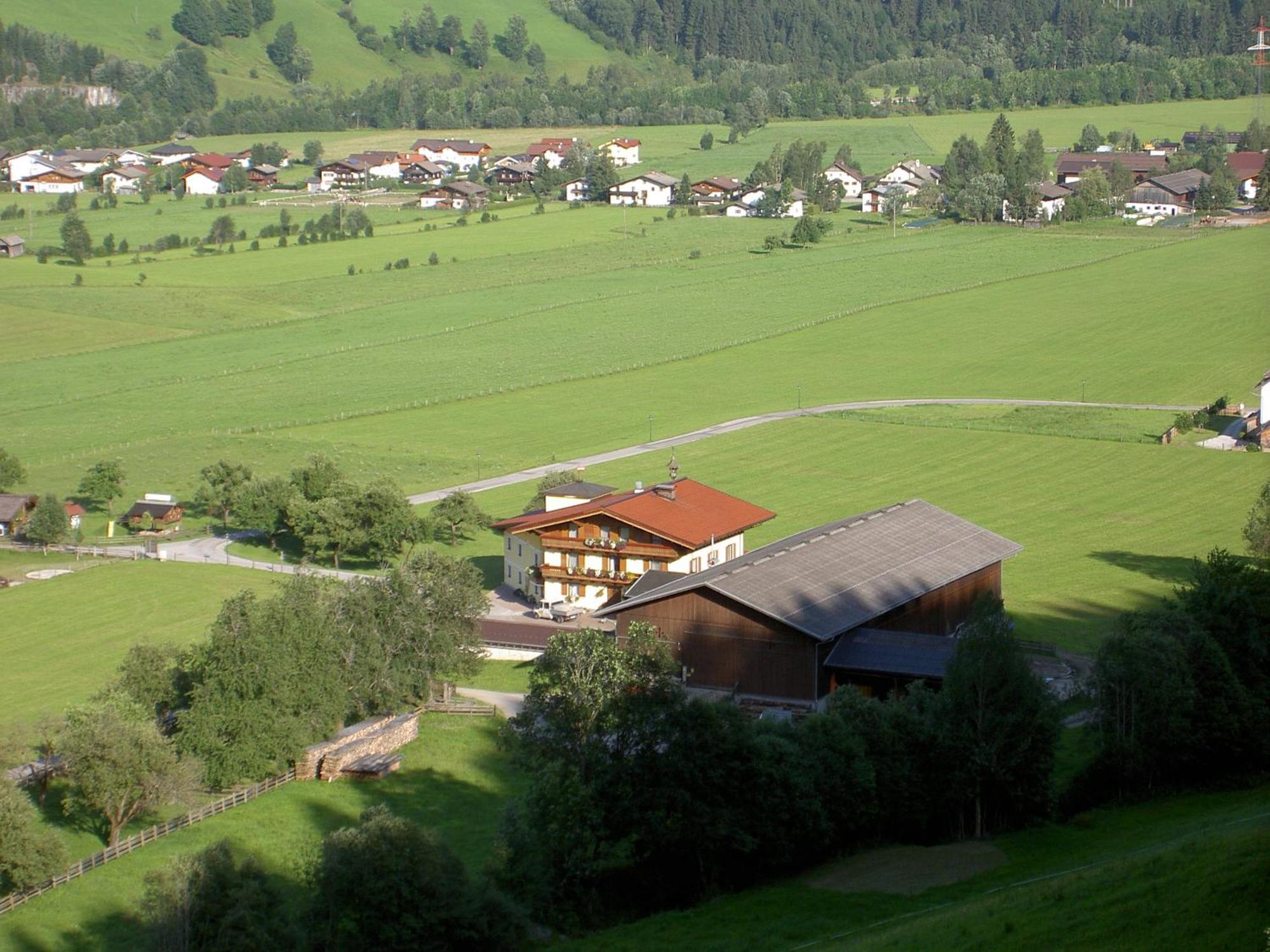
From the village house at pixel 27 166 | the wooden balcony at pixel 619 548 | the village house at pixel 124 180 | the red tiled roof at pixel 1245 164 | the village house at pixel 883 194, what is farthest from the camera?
the village house at pixel 27 166

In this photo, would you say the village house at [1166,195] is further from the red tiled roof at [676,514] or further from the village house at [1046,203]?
the red tiled roof at [676,514]

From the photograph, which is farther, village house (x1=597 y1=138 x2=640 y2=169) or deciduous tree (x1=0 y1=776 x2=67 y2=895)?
village house (x1=597 y1=138 x2=640 y2=169)

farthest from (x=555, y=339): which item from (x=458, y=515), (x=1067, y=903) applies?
(x=1067, y=903)

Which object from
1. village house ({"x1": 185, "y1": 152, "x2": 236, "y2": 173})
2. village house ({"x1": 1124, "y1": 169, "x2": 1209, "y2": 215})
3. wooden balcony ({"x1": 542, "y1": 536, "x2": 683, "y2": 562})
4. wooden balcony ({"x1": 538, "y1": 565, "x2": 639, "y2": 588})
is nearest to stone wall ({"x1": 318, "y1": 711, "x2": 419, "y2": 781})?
wooden balcony ({"x1": 538, "y1": 565, "x2": 639, "y2": 588})

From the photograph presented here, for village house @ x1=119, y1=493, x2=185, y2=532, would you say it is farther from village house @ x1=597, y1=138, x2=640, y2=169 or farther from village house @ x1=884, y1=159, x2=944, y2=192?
village house @ x1=597, y1=138, x2=640, y2=169

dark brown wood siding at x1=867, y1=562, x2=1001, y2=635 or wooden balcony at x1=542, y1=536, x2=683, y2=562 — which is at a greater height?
wooden balcony at x1=542, y1=536, x2=683, y2=562

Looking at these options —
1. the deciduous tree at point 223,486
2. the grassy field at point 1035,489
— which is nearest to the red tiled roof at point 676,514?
the grassy field at point 1035,489
